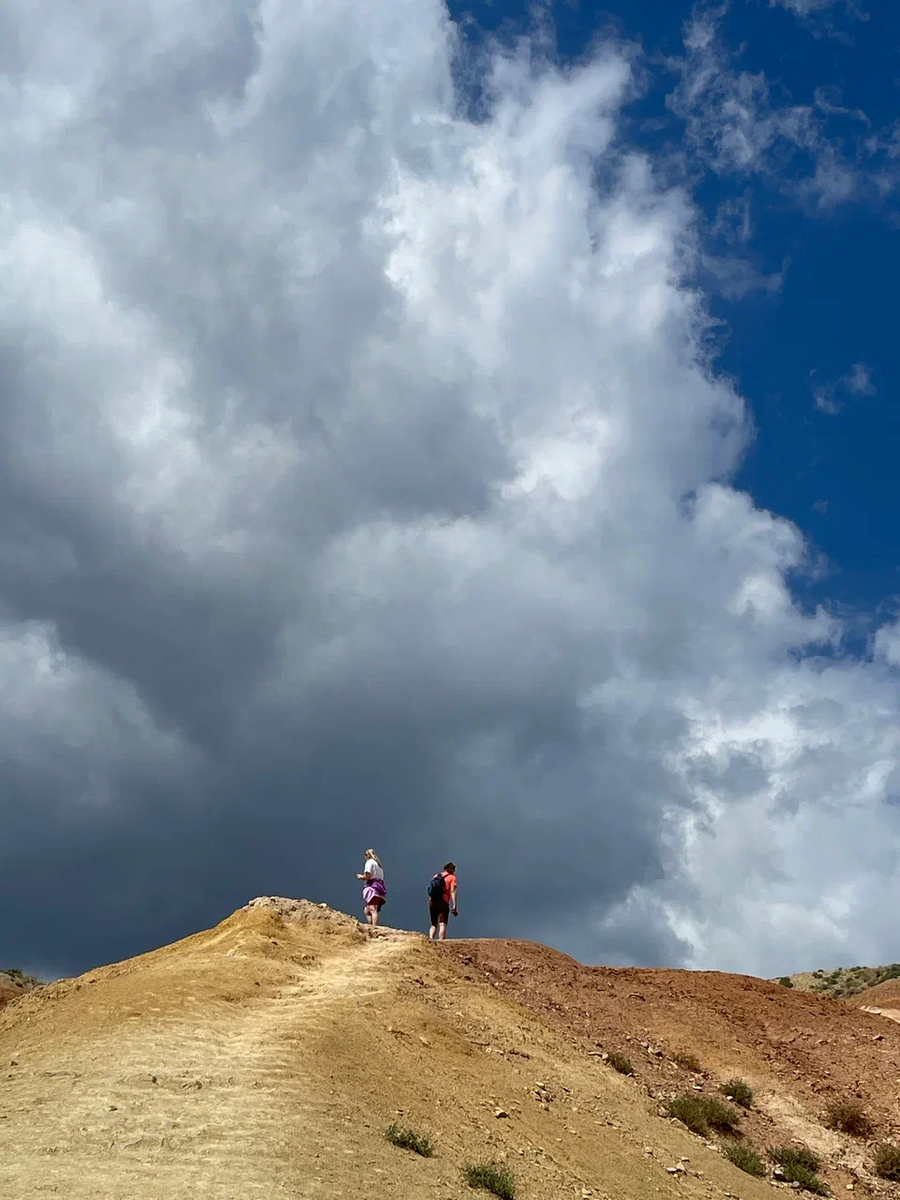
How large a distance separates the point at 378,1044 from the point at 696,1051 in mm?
9142

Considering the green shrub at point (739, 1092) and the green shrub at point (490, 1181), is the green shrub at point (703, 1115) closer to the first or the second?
the green shrub at point (739, 1092)

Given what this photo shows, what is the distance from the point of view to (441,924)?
25.4 meters

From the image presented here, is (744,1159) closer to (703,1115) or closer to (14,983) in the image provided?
(703,1115)

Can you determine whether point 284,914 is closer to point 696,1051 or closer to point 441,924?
point 441,924

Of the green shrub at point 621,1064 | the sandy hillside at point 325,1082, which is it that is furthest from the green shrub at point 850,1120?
the green shrub at point 621,1064

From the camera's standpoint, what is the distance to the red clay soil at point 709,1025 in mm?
21797

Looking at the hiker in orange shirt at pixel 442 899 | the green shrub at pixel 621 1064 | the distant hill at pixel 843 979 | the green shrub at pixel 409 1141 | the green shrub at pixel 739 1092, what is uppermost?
the distant hill at pixel 843 979

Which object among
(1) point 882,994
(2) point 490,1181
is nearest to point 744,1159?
(2) point 490,1181

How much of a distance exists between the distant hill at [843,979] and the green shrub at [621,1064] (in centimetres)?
2803

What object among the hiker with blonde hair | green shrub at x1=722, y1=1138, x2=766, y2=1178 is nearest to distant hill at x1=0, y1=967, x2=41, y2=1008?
the hiker with blonde hair

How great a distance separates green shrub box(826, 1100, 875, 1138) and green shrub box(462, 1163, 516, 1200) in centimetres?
1066

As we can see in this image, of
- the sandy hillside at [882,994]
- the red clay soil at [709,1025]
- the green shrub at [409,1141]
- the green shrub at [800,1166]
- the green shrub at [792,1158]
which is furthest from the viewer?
the sandy hillside at [882,994]

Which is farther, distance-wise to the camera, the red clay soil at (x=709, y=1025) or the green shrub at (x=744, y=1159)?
the red clay soil at (x=709, y=1025)

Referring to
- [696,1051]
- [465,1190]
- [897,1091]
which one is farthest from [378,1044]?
[897,1091]
